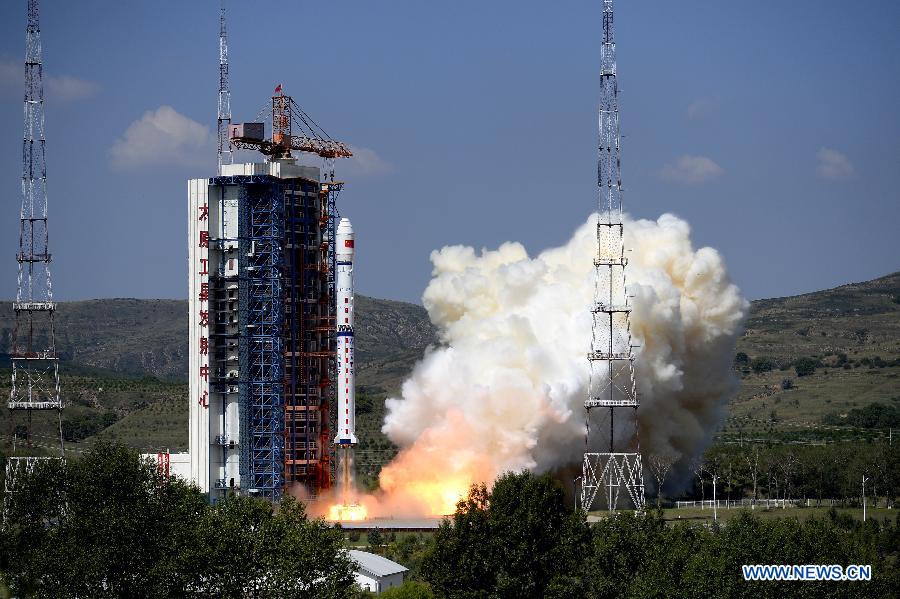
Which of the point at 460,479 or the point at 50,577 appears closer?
the point at 50,577

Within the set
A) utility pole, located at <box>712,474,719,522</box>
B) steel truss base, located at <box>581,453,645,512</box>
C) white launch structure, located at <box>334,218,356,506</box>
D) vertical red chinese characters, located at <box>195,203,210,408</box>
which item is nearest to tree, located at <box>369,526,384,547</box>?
white launch structure, located at <box>334,218,356,506</box>

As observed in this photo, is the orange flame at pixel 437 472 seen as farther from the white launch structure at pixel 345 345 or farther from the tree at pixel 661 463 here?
the tree at pixel 661 463

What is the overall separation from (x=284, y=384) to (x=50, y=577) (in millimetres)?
34629

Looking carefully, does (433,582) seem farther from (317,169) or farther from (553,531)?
(317,169)

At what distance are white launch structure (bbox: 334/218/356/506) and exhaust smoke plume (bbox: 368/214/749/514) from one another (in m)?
4.72

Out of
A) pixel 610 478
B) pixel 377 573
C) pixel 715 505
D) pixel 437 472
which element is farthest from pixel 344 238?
pixel 715 505

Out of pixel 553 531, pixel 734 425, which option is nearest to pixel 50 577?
pixel 553 531

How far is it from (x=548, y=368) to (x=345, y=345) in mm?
11912

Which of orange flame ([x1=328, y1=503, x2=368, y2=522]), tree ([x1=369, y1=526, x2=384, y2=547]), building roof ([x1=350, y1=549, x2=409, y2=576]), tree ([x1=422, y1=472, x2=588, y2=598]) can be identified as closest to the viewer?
tree ([x1=422, y1=472, x2=588, y2=598])

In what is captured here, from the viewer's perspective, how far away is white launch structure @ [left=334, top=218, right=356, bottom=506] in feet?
329

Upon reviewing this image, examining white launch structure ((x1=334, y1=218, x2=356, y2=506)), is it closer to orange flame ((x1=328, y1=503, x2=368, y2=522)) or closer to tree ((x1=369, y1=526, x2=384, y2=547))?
orange flame ((x1=328, y1=503, x2=368, y2=522))

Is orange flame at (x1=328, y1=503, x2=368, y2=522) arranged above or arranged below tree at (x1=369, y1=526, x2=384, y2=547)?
above

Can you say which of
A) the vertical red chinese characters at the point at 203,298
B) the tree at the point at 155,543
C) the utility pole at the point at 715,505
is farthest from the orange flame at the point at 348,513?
the tree at the point at 155,543

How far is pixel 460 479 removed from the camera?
332 ft
